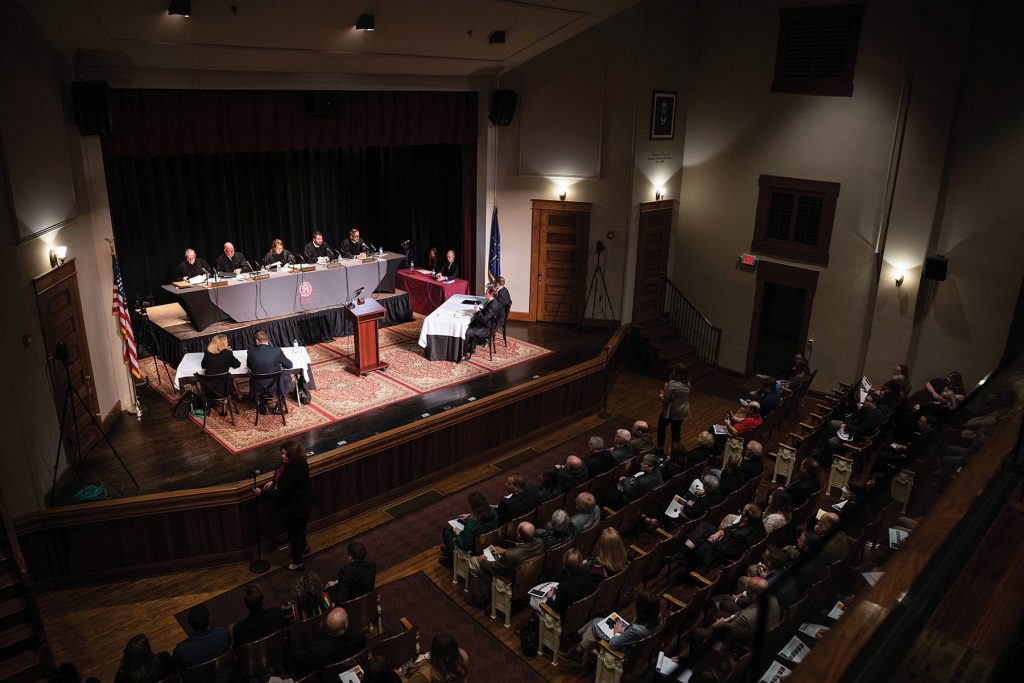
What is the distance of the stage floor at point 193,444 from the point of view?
7.07 metres

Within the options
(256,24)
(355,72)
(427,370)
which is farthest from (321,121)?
(427,370)

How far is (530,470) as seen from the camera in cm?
898

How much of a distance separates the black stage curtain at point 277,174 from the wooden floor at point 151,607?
16.4ft

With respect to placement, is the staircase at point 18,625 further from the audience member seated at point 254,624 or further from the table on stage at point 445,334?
the table on stage at point 445,334

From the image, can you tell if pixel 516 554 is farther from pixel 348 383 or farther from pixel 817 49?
pixel 817 49

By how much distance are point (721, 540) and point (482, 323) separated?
5.38m

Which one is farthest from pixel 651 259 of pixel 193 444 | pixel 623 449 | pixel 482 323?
pixel 193 444

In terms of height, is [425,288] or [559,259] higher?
[559,259]

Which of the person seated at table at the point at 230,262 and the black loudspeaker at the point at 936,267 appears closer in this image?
the black loudspeaker at the point at 936,267

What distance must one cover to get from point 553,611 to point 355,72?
8127 millimetres

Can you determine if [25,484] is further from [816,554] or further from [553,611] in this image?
[816,554]

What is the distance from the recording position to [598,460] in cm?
735

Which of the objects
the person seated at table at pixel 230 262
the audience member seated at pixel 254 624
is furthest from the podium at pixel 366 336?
the audience member seated at pixel 254 624

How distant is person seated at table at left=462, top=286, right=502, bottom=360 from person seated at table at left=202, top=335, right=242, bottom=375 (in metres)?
3.42
